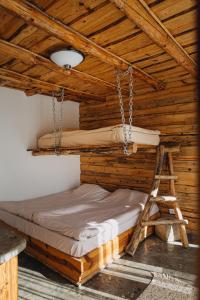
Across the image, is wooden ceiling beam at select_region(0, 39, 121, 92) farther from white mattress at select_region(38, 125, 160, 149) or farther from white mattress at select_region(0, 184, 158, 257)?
white mattress at select_region(0, 184, 158, 257)

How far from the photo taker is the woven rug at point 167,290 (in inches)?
86.4

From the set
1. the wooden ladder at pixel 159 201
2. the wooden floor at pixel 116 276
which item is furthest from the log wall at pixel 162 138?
the wooden floor at pixel 116 276

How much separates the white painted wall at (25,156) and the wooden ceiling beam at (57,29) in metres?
2.05

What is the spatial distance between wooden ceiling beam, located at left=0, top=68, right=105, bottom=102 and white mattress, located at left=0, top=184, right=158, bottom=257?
1.91m

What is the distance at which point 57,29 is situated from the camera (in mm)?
1937

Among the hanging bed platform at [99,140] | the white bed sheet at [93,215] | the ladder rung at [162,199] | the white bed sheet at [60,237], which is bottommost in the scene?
the white bed sheet at [60,237]

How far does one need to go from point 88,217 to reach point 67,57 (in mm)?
2011

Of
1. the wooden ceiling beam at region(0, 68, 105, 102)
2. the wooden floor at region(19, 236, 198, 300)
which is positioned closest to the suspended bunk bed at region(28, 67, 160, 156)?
the wooden ceiling beam at region(0, 68, 105, 102)

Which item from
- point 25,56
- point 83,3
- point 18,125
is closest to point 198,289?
point 83,3

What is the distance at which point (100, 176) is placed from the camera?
15.6 feet

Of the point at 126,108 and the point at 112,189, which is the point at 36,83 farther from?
the point at 112,189

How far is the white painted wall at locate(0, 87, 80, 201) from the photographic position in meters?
3.71

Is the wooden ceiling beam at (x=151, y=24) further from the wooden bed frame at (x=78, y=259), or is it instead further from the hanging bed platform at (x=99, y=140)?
the wooden bed frame at (x=78, y=259)

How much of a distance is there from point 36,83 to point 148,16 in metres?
2.25
